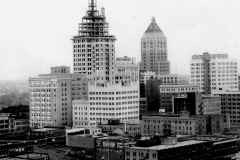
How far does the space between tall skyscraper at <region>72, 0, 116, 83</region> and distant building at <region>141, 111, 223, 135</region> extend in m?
30.2

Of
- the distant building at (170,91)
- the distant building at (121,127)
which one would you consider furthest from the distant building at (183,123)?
the distant building at (170,91)

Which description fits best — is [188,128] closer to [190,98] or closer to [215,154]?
[190,98]

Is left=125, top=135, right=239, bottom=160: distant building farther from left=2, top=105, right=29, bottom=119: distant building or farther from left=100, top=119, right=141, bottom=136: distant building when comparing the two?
left=2, top=105, right=29, bottom=119: distant building

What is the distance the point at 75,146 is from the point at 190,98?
4075cm

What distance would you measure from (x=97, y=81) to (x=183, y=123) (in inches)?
1489

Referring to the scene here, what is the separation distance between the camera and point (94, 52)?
189875 millimetres

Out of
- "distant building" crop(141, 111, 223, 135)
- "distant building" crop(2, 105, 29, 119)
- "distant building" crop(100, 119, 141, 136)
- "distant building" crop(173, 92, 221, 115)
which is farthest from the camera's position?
"distant building" crop(2, 105, 29, 119)

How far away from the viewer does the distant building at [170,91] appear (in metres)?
192

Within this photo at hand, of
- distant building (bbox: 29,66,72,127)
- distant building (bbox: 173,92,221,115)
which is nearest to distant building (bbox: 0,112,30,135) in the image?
distant building (bbox: 29,66,72,127)

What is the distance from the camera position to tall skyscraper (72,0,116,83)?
18962 cm

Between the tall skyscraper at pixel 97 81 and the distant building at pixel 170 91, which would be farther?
the distant building at pixel 170 91

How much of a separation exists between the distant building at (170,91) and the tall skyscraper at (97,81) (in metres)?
11.5

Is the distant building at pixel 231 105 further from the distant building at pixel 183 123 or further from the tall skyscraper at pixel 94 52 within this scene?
the tall skyscraper at pixel 94 52

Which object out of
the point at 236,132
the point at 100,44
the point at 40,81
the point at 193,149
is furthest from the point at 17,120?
the point at 193,149
